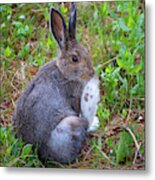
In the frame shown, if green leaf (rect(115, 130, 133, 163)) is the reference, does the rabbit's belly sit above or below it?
above

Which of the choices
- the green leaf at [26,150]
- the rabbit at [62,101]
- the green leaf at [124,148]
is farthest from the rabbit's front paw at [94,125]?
the green leaf at [26,150]

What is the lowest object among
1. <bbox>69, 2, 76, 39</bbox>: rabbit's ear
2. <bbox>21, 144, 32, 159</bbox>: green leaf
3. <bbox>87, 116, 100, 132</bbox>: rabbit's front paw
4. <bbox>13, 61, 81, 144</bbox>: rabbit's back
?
<bbox>21, 144, 32, 159</bbox>: green leaf

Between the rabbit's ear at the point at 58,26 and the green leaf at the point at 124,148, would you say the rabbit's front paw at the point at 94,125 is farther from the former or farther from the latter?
the rabbit's ear at the point at 58,26

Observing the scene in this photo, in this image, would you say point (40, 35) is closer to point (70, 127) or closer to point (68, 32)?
point (68, 32)

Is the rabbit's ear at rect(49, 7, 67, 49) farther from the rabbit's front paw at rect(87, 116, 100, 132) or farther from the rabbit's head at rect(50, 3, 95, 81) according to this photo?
the rabbit's front paw at rect(87, 116, 100, 132)

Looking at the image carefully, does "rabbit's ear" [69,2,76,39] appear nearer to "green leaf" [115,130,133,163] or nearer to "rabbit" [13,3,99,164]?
"rabbit" [13,3,99,164]

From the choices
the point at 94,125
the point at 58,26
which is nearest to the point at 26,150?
the point at 94,125

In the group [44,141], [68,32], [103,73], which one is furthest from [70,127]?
[68,32]

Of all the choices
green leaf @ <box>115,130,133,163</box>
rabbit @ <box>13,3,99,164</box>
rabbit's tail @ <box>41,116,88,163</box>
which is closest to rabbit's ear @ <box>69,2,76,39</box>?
rabbit @ <box>13,3,99,164</box>
